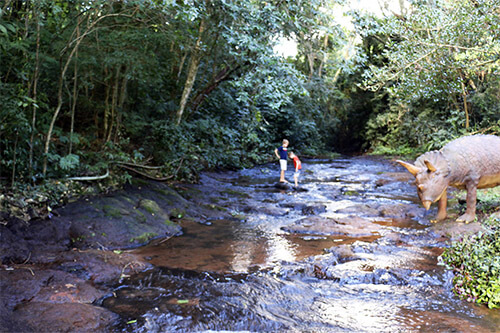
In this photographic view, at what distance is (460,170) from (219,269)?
192 inches

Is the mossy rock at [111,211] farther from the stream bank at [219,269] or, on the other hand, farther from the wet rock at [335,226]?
the wet rock at [335,226]

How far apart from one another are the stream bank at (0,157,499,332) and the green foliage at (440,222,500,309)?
0.19 meters

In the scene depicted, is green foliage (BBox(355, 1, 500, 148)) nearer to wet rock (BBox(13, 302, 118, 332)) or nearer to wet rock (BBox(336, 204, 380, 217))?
wet rock (BBox(336, 204, 380, 217))

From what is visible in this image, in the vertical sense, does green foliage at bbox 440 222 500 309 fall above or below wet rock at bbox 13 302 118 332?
above

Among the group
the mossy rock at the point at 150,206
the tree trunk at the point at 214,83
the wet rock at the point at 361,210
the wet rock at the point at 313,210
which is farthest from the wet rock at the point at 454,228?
the tree trunk at the point at 214,83

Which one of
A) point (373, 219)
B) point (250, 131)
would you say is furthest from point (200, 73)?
point (373, 219)

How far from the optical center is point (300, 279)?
505cm

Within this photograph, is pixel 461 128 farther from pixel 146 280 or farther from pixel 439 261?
pixel 146 280

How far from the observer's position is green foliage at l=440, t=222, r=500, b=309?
14.2ft

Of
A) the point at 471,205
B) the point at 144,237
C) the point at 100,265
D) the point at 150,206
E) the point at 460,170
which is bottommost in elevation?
the point at 144,237

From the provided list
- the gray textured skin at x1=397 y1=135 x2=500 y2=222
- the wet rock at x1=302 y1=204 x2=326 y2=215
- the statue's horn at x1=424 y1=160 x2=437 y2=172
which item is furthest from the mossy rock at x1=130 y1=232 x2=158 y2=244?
the statue's horn at x1=424 y1=160 x2=437 y2=172

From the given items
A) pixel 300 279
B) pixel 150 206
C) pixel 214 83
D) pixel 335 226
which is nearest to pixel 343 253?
pixel 300 279

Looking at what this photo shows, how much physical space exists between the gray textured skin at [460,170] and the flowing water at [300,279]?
2.90ft

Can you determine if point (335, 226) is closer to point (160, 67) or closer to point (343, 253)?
point (343, 253)
